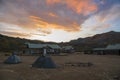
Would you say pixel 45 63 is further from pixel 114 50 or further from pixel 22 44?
pixel 22 44

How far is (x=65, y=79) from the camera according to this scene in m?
11.3

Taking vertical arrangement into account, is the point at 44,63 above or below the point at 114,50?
below

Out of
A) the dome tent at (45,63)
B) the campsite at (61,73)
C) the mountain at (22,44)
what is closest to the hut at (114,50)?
the mountain at (22,44)

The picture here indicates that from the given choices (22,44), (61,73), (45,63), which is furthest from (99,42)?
(61,73)

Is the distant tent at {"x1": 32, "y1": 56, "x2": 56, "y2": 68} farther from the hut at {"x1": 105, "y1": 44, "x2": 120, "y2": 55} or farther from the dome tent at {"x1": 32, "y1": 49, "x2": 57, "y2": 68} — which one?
the hut at {"x1": 105, "y1": 44, "x2": 120, "y2": 55}

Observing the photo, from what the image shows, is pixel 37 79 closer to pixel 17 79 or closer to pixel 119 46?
pixel 17 79

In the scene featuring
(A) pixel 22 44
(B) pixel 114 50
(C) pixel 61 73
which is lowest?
(C) pixel 61 73

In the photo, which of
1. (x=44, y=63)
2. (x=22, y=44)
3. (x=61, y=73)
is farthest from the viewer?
(x=22, y=44)

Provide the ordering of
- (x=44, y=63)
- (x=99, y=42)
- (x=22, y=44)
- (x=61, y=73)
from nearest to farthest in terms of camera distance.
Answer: (x=61, y=73)
(x=44, y=63)
(x=22, y=44)
(x=99, y=42)

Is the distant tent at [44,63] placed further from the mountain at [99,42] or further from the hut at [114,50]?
the mountain at [99,42]

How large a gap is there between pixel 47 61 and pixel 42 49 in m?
41.6

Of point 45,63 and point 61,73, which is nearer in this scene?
point 61,73

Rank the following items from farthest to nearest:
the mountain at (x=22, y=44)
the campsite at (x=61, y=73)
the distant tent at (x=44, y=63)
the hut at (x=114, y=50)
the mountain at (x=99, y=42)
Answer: the mountain at (x=99, y=42), the mountain at (x=22, y=44), the hut at (x=114, y=50), the distant tent at (x=44, y=63), the campsite at (x=61, y=73)

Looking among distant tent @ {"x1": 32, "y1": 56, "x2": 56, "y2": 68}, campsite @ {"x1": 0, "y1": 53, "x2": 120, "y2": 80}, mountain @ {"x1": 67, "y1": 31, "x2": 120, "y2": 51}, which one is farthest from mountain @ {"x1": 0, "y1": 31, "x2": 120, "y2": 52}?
campsite @ {"x1": 0, "y1": 53, "x2": 120, "y2": 80}
